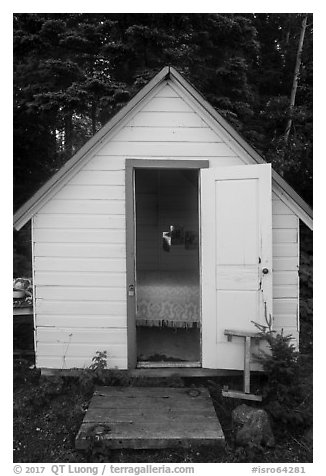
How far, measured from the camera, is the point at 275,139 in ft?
31.8

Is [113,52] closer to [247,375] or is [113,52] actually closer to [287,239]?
[287,239]

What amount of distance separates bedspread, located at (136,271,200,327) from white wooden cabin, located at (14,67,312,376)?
0.74 m

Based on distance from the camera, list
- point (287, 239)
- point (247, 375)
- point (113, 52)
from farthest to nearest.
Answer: point (113, 52) → point (287, 239) → point (247, 375)

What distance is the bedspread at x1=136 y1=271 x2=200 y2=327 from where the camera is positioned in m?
5.31

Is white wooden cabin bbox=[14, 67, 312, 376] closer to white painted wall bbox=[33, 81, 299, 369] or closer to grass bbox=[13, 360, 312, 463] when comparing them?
white painted wall bbox=[33, 81, 299, 369]

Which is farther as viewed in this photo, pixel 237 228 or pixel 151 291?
pixel 151 291

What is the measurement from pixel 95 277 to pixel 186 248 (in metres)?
3.44

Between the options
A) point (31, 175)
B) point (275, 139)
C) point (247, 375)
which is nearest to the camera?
point (247, 375)

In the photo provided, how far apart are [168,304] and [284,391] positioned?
2.08 meters

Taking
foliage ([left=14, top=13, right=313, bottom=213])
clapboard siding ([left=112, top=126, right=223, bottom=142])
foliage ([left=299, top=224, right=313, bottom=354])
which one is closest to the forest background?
foliage ([left=14, top=13, right=313, bottom=213])

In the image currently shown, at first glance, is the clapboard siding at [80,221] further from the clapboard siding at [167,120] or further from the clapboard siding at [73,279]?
the clapboard siding at [167,120]

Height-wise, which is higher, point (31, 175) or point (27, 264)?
point (31, 175)

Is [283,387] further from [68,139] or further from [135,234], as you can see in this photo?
[68,139]

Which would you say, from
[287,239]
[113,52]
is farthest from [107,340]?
[113,52]
